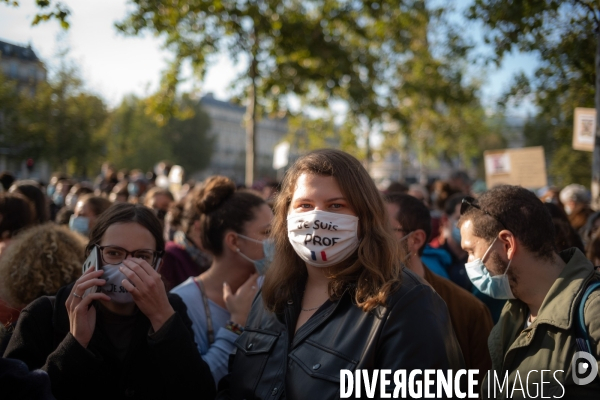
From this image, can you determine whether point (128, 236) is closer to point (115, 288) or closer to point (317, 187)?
point (115, 288)

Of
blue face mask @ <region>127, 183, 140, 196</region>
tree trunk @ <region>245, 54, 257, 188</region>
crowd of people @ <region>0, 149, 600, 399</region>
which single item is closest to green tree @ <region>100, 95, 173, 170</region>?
tree trunk @ <region>245, 54, 257, 188</region>

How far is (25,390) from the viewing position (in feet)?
7.01

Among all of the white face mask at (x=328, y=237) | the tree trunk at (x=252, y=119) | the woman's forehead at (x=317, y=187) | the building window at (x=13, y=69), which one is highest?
the building window at (x=13, y=69)

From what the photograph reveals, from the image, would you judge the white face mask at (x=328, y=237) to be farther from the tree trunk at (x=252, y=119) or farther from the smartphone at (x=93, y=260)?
the tree trunk at (x=252, y=119)

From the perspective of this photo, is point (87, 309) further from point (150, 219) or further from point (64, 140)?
point (64, 140)

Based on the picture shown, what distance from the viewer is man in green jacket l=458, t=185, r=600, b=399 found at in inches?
105

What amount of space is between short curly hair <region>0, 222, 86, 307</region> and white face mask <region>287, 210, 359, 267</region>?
6.19 feet

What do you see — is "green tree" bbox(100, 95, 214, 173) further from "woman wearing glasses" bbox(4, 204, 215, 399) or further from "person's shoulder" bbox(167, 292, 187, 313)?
"woman wearing glasses" bbox(4, 204, 215, 399)

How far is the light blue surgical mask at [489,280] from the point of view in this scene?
10.5 feet

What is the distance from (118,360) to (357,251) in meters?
1.37

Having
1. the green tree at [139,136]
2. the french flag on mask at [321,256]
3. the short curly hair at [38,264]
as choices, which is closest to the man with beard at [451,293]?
the french flag on mask at [321,256]

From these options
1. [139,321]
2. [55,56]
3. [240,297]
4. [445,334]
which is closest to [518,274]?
[445,334]

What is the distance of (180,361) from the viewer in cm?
304

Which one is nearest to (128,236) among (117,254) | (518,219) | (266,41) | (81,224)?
(117,254)
